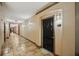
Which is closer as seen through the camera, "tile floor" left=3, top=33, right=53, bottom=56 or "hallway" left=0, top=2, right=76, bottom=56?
"hallway" left=0, top=2, right=76, bottom=56

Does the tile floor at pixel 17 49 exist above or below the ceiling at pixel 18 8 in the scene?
below

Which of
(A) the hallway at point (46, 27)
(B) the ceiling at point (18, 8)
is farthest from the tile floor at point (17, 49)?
(B) the ceiling at point (18, 8)

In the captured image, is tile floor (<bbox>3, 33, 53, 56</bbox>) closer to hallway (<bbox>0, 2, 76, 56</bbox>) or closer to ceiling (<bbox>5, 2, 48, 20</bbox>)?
hallway (<bbox>0, 2, 76, 56</bbox>)

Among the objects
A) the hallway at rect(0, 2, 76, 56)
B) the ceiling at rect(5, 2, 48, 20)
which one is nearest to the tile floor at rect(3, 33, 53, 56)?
the hallway at rect(0, 2, 76, 56)

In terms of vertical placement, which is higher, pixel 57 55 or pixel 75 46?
pixel 75 46

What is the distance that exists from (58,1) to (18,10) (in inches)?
33.7

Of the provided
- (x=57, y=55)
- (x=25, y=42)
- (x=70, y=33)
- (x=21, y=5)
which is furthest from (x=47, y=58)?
(x=21, y=5)

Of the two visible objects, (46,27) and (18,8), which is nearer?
(18,8)

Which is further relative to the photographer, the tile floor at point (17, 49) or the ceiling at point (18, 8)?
the tile floor at point (17, 49)

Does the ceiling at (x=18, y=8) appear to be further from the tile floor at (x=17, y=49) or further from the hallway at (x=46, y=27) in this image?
the tile floor at (x=17, y=49)

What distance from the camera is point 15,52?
116 inches

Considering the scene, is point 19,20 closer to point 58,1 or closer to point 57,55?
point 58,1

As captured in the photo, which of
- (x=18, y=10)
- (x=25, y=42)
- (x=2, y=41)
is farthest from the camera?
(x=25, y=42)

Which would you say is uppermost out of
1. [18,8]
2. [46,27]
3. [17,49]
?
[18,8]
